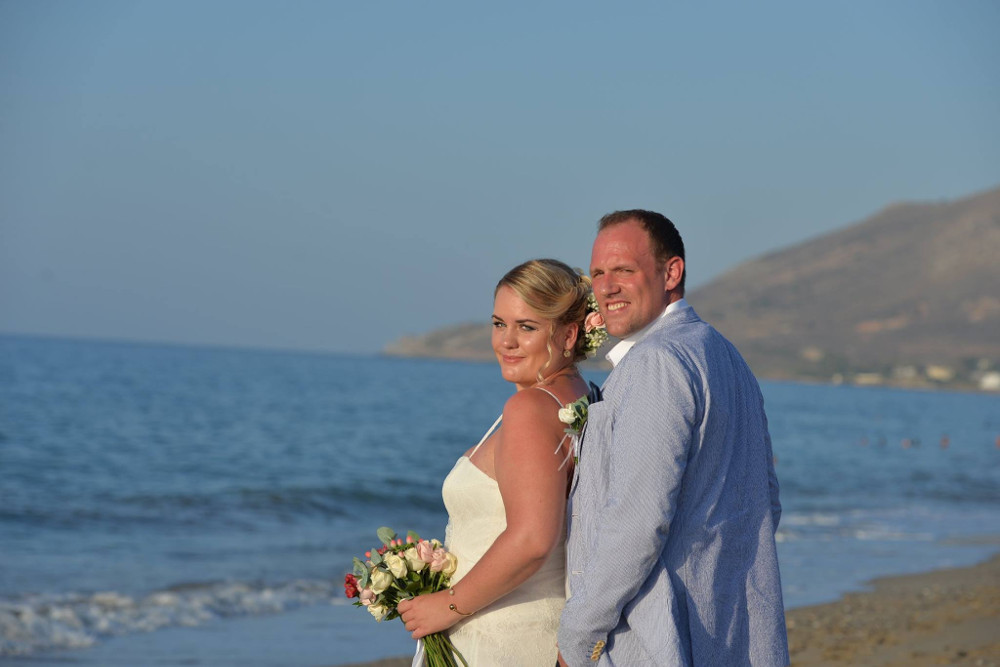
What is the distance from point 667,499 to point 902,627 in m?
7.27

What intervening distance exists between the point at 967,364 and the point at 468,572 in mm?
113796

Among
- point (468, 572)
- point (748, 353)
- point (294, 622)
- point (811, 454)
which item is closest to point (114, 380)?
point (811, 454)

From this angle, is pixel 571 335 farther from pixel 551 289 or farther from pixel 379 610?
pixel 379 610

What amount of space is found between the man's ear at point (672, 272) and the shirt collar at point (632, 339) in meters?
0.04

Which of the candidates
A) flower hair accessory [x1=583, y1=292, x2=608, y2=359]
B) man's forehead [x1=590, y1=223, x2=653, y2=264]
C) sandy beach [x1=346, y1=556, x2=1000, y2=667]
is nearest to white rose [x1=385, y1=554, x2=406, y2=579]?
flower hair accessory [x1=583, y1=292, x2=608, y2=359]

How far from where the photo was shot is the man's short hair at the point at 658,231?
8.66 feet

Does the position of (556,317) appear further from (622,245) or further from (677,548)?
(677,548)

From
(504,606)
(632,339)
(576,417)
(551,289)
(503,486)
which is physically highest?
(551,289)

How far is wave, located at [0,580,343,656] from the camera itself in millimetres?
8039

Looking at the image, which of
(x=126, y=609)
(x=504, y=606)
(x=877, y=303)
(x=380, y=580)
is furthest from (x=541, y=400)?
(x=877, y=303)

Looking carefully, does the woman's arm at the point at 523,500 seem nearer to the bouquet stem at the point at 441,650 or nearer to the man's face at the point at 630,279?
the bouquet stem at the point at 441,650

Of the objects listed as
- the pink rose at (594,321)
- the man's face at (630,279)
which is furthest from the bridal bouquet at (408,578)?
the man's face at (630,279)

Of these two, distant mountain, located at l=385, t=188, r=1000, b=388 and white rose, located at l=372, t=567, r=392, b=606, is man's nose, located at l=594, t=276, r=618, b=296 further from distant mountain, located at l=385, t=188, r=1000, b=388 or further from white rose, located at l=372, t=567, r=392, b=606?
distant mountain, located at l=385, t=188, r=1000, b=388

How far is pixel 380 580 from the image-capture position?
10.1ft
